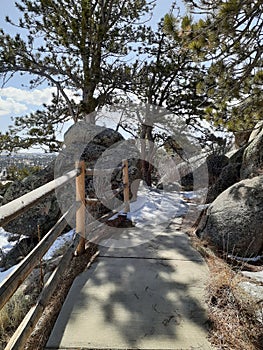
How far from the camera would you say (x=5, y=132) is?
7.74 m

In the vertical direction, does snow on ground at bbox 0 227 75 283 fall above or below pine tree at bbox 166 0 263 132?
below

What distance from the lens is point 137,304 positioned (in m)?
2.18

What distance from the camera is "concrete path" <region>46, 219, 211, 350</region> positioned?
1.80 m

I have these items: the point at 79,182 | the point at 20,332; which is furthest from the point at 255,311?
the point at 79,182

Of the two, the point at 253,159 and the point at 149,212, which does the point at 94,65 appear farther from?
the point at 253,159

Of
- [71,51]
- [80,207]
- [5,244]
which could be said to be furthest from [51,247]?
[71,51]

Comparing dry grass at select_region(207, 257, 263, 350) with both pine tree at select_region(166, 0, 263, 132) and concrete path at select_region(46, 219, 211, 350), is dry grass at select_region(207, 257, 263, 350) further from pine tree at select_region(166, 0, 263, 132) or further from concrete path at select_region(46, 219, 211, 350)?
pine tree at select_region(166, 0, 263, 132)

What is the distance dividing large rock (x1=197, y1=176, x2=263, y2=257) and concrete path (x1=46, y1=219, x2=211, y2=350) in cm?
45

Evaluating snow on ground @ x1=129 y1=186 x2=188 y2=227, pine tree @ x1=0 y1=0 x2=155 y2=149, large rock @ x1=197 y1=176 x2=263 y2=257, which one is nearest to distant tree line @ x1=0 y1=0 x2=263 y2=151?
pine tree @ x1=0 y1=0 x2=155 y2=149

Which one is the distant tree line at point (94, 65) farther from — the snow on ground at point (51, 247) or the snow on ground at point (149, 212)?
the snow on ground at point (51, 247)

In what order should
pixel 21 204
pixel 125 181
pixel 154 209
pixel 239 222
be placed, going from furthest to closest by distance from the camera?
pixel 154 209
pixel 125 181
pixel 239 222
pixel 21 204

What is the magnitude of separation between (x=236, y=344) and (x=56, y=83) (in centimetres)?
766

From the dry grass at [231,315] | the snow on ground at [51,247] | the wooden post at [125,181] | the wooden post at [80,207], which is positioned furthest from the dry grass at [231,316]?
the wooden post at [125,181]

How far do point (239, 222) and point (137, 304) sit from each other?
177 cm
